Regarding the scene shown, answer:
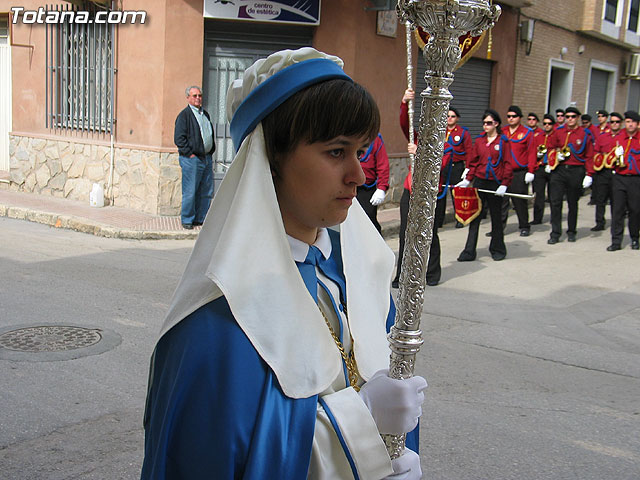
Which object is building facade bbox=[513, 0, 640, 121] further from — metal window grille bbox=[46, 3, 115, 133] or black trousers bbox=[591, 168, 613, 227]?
metal window grille bbox=[46, 3, 115, 133]

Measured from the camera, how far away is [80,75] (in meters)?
12.9

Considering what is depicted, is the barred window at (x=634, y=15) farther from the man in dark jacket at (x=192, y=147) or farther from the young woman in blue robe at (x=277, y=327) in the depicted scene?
the young woman in blue robe at (x=277, y=327)

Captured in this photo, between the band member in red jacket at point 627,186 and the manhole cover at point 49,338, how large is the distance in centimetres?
840

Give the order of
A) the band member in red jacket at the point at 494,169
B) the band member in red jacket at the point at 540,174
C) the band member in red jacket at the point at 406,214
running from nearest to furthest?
1. the band member in red jacket at the point at 406,214
2. the band member in red jacket at the point at 494,169
3. the band member in red jacket at the point at 540,174

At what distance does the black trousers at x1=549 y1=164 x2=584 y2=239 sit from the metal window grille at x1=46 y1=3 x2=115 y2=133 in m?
7.43

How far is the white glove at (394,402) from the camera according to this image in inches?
63.8

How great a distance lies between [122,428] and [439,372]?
2.29 meters

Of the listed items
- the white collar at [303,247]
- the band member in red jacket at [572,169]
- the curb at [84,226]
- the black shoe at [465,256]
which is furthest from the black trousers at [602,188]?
the white collar at [303,247]

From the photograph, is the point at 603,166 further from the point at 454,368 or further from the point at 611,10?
the point at 611,10

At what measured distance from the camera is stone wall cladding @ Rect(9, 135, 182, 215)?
1149 centimetres

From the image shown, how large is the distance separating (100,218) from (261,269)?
10114 mm

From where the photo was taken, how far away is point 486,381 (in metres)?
5.14

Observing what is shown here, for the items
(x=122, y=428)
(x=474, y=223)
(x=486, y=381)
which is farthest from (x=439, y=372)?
(x=474, y=223)

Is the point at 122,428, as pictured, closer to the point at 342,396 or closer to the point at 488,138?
the point at 342,396
